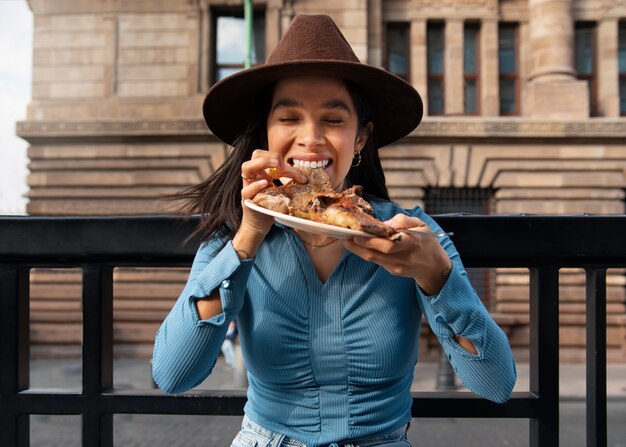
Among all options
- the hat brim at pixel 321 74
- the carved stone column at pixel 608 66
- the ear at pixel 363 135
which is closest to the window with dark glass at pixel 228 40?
the carved stone column at pixel 608 66

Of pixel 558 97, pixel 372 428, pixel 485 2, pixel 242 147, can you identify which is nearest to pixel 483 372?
pixel 372 428

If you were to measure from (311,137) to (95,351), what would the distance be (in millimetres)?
927

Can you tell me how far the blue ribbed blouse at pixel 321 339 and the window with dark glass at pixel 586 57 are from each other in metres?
16.3

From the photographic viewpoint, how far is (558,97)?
1423 cm

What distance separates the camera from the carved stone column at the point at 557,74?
14.2m

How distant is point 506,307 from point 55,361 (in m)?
11.7

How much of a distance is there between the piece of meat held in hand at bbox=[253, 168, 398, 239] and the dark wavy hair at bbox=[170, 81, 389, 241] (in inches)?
11.7

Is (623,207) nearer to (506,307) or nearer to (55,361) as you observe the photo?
(506,307)

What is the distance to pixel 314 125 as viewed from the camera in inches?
64.7

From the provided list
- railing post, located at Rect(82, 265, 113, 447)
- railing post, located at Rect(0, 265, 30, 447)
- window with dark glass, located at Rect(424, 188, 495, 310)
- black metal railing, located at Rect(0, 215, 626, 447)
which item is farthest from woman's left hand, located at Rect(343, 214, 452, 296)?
window with dark glass, located at Rect(424, 188, 495, 310)

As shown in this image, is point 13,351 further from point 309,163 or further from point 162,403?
point 309,163

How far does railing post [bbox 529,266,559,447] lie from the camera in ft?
5.18

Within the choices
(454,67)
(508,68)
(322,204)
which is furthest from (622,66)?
(322,204)

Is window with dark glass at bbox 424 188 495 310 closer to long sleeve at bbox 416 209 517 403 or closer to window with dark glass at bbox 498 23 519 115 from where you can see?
window with dark glass at bbox 498 23 519 115
